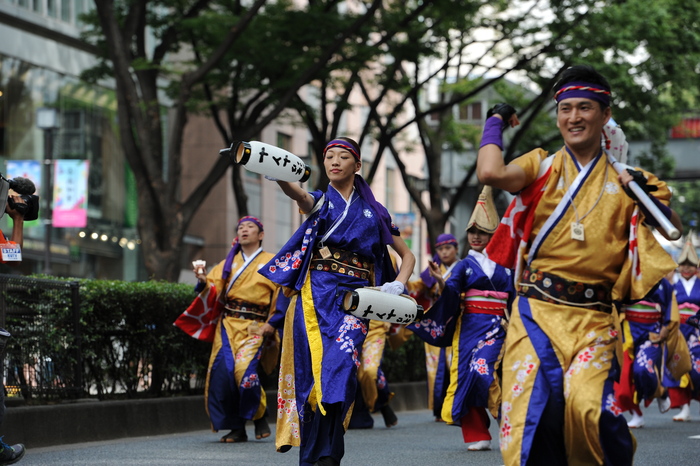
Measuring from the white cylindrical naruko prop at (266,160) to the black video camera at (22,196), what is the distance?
1.37 m

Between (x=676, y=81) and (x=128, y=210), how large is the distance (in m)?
13.4

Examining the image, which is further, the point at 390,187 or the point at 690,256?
the point at 390,187

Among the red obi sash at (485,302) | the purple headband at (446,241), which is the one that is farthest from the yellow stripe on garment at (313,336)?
the purple headband at (446,241)

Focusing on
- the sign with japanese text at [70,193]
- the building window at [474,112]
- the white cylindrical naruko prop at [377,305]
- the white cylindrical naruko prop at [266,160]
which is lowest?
the white cylindrical naruko prop at [377,305]

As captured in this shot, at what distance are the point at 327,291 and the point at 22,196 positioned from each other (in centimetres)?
175

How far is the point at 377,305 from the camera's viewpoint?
19.9ft

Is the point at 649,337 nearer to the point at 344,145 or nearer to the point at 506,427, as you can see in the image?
the point at 344,145

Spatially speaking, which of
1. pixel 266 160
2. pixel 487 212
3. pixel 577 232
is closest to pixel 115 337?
pixel 266 160

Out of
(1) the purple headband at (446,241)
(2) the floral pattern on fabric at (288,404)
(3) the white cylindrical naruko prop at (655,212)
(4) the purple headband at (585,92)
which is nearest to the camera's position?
(3) the white cylindrical naruko prop at (655,212)

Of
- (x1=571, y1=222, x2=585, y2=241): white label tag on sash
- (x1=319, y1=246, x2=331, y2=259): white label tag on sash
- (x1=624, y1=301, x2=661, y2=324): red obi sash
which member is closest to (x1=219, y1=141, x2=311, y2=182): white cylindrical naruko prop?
(x1=319, y1=246, x2=331, y2=259): white label tag on sash

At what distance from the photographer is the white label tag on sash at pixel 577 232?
4633 millimetres

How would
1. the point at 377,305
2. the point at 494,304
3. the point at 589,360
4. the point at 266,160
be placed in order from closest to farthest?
the point at 589,360, the point at 266,160, the point at 377,305, the point at 494,304

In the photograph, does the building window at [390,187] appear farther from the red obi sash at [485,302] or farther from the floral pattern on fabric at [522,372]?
the floral pattern on fabric at [522,372]

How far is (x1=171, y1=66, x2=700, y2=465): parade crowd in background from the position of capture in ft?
15.0
